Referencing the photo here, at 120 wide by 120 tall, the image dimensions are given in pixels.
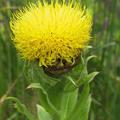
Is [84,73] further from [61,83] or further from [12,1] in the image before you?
[12,1]

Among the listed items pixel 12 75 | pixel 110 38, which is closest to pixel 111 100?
pixel 110 38

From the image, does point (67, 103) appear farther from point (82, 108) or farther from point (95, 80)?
point (95, 80)

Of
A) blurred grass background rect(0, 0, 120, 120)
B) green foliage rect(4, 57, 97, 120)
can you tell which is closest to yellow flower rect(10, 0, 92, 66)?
green foliage rect(4, 57, 97, 120)

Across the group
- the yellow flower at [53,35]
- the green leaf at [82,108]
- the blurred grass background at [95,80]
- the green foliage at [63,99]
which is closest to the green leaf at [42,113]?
the green foliage at [63,99]

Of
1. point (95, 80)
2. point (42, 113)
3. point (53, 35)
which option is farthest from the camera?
point (95, 80)

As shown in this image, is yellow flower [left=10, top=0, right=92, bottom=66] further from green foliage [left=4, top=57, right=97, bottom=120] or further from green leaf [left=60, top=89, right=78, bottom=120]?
green leaf [left=60, top=89, right=78, bottom=120]

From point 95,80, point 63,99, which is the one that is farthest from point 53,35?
point 95,80

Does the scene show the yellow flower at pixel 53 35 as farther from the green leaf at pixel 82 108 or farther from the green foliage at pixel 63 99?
the green leaf at pixel 82 108
